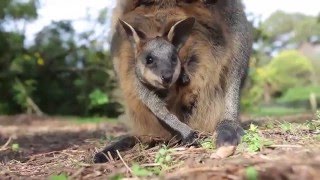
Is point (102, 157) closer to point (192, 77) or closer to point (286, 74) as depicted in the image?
point (192, 77)

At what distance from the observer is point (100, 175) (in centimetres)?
292

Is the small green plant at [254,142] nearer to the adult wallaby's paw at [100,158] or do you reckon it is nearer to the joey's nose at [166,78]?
the joey's nose at [166,78]

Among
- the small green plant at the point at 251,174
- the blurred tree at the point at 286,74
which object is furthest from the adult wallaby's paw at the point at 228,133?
the blurred tree at the point at 286,74

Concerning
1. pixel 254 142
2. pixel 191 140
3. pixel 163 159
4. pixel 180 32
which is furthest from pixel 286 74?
pixel 163 159

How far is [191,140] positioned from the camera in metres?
3.40

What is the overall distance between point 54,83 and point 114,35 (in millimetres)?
11811

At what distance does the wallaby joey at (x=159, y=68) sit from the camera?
3477 mm

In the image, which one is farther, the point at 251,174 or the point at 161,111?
the point at 161,111

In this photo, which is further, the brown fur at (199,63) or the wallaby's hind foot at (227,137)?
the brown fur at (199,63)

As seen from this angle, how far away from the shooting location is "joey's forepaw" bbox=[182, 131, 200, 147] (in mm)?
3346

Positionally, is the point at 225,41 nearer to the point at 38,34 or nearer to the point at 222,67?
the point at 222,67

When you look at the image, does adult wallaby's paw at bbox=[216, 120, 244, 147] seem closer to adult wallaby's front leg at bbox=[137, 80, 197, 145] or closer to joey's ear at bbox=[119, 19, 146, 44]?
adult wallaby's front leg at bbox=[137, 80, 197, 145]

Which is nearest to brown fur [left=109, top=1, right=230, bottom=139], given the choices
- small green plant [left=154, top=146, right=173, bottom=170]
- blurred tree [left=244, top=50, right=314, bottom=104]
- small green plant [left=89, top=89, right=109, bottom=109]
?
small green plant [left=154, top=146, right=173, bottom=170]

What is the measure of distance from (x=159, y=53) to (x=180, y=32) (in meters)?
0.20
